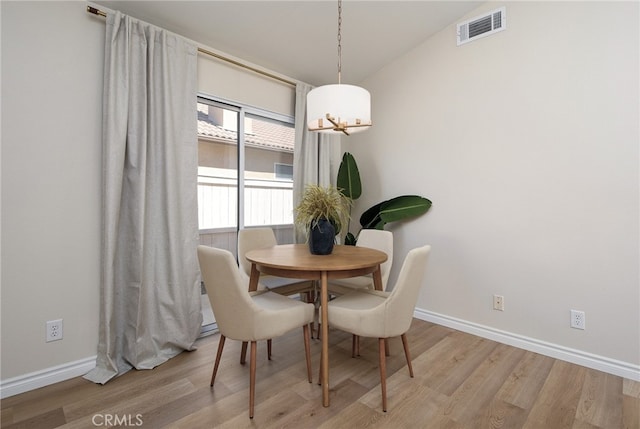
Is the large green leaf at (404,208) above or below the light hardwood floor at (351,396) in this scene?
above

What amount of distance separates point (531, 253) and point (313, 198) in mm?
1803

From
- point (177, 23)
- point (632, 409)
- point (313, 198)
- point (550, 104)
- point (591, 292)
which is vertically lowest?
point (632, 409)

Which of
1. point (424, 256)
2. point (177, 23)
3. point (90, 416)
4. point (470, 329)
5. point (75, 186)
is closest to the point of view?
point (90, 416)

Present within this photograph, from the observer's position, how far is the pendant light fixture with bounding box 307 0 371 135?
1970 millimetres

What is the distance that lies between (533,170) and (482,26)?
1.34 m

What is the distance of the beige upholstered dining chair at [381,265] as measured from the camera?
2611mm

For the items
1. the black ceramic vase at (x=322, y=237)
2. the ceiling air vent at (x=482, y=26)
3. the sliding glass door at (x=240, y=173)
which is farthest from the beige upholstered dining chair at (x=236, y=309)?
the ceiling air vent at (x=482, y=26)

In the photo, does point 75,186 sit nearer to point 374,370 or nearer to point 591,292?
point 374,370

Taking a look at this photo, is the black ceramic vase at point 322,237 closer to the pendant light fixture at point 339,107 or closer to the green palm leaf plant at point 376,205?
the pendant light fixture at point 339,107

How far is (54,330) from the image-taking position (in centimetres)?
197

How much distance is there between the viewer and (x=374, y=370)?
84.0 inches

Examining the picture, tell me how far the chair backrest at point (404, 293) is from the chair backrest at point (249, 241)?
1.39 meters

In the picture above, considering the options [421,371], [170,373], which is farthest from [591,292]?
[170,373]

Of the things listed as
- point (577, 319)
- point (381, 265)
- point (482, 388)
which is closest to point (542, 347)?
point (577, 319)
